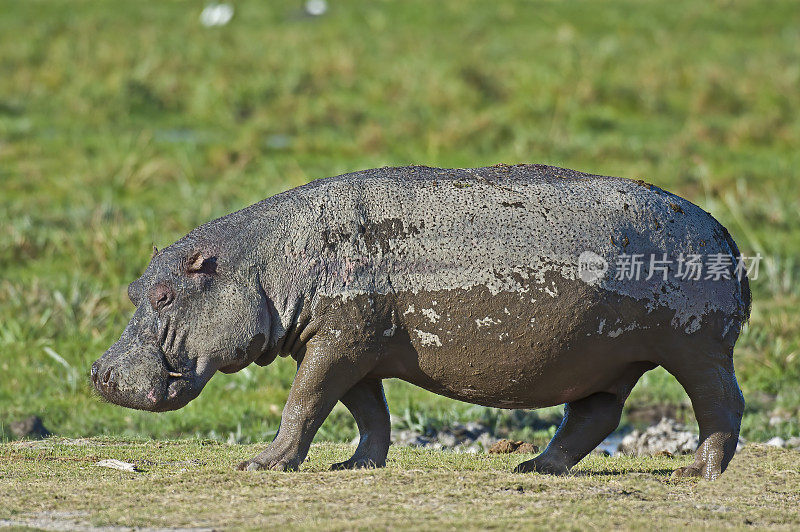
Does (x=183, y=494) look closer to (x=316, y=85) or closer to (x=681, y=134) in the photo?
(x=681, y=134)

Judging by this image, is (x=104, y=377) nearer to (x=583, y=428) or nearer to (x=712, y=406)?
(x=583, y=428)

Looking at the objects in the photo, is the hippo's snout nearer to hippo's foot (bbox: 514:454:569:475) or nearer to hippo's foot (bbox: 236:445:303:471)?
hippo's foot (bbox: 236:445:303:471)

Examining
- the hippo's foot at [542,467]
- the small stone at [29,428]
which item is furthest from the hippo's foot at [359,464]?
the small stone at [29,428]

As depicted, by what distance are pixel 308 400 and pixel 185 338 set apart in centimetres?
65

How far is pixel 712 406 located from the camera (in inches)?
256

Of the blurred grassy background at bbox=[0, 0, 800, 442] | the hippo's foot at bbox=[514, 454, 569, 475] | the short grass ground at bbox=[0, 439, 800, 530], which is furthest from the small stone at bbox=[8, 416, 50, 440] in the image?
the hippo's foot at bbox=[514, 454, 569, 475]

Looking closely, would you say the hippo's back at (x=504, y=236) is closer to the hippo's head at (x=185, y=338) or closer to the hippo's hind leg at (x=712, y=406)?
the hippo's hind leg at (x=712, y=406)

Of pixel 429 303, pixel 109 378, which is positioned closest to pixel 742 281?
pixel 429 303

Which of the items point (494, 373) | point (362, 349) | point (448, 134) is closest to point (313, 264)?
point (362, 349)

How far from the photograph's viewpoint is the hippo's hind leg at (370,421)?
659 cm

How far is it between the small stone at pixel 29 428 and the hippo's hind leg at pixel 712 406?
13.7ft

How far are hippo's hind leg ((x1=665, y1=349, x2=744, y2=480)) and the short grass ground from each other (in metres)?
0.11

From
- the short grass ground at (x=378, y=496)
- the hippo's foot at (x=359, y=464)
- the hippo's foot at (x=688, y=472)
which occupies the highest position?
the hippo's foot at (x=688, y=472)

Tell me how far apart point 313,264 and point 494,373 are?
1.01 meters
